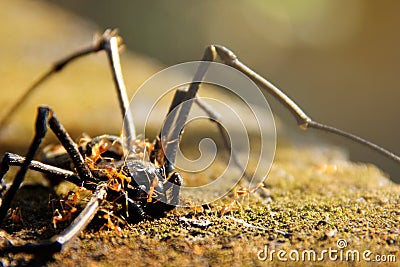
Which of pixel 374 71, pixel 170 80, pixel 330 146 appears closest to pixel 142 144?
pixel 330 146

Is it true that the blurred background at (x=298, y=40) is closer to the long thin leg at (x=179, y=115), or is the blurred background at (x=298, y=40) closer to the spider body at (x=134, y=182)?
the long thin leg at (x=179, y=115)

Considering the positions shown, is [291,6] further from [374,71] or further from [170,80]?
[170,80]

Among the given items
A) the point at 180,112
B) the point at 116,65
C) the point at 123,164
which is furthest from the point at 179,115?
the point at 116,65

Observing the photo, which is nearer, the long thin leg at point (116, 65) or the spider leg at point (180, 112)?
the spider leg at point (180, 112)

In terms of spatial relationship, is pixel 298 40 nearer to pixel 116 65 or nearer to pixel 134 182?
pixel 116 65

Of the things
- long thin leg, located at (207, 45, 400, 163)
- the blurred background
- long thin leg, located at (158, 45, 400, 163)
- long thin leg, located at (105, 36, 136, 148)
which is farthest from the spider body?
the blurred background

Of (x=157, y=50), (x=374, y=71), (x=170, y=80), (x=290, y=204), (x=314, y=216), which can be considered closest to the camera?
(x=314, y=216)

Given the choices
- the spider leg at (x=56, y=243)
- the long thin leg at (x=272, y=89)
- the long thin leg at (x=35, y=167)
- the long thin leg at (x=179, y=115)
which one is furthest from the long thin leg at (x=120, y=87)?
the spider leg at (x=56, y=243)
